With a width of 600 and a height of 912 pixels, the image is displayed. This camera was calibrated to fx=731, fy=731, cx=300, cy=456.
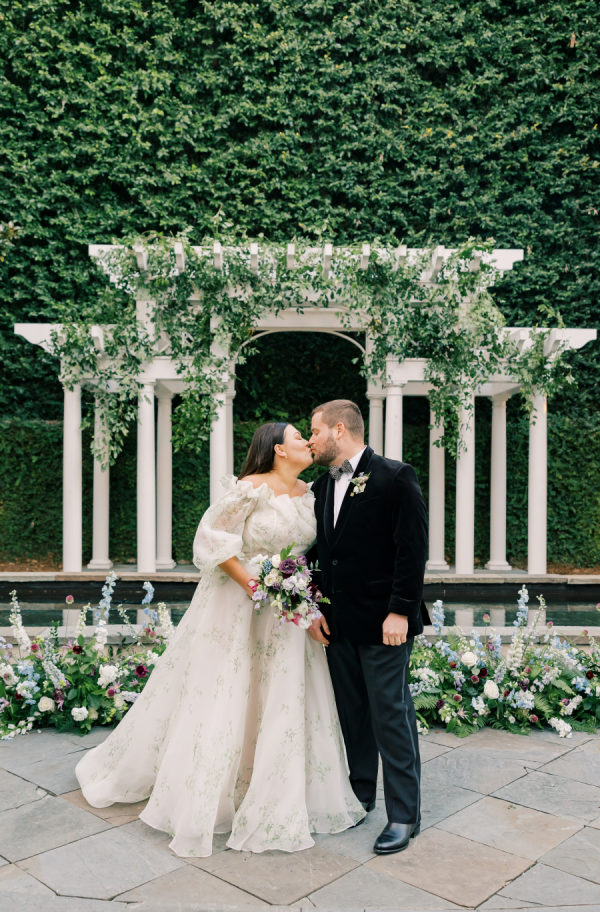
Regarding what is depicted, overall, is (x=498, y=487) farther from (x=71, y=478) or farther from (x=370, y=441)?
(x=71, y=478)

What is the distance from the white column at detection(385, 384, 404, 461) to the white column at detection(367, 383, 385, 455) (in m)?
0.98

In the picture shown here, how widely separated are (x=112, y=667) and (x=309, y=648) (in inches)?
72.0

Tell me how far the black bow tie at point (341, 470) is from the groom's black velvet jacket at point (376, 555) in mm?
70

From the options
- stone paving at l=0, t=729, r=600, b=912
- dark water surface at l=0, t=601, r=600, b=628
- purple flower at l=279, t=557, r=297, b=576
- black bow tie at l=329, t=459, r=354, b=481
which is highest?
black bow tie at l=329, t=459, r=354, b=481

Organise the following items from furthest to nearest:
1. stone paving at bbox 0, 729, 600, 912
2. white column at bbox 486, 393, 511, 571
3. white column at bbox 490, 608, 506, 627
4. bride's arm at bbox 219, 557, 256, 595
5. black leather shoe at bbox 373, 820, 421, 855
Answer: white column at bbox 486, 393, 511, 571, white column at bbox 490, 608, 506, 627, bride's arm at bbox 219, 557, 256, 595, black leather shoe at bbox 373, 820, 421, 855, stone paving at bbox 0, 729, 600, 912

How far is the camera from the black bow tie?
3.40 m

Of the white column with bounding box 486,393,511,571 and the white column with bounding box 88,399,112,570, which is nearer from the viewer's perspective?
the white column with bounding box 88,399,112,570

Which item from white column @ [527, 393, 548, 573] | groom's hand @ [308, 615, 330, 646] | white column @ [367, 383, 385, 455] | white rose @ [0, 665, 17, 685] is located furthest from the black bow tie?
white column @ [527, 393, 548, 573]

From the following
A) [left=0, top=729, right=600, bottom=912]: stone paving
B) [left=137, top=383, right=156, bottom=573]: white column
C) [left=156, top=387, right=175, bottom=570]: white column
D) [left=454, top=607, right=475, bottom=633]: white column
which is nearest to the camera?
[left=0, top=729, right=600, bottom=912]: stone paving

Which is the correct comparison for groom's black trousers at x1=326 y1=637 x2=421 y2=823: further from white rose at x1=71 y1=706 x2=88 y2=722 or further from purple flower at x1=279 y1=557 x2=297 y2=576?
white rose at x1=71 y1=706 x2=88 y2=722

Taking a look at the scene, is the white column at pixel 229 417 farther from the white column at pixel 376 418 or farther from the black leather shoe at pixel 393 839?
the black leather shoe at pixel 393 839

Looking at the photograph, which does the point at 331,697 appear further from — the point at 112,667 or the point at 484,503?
the point at 484,503

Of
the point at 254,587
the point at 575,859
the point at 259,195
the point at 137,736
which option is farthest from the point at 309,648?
the point at 259,195

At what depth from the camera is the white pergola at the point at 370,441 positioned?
969cm
